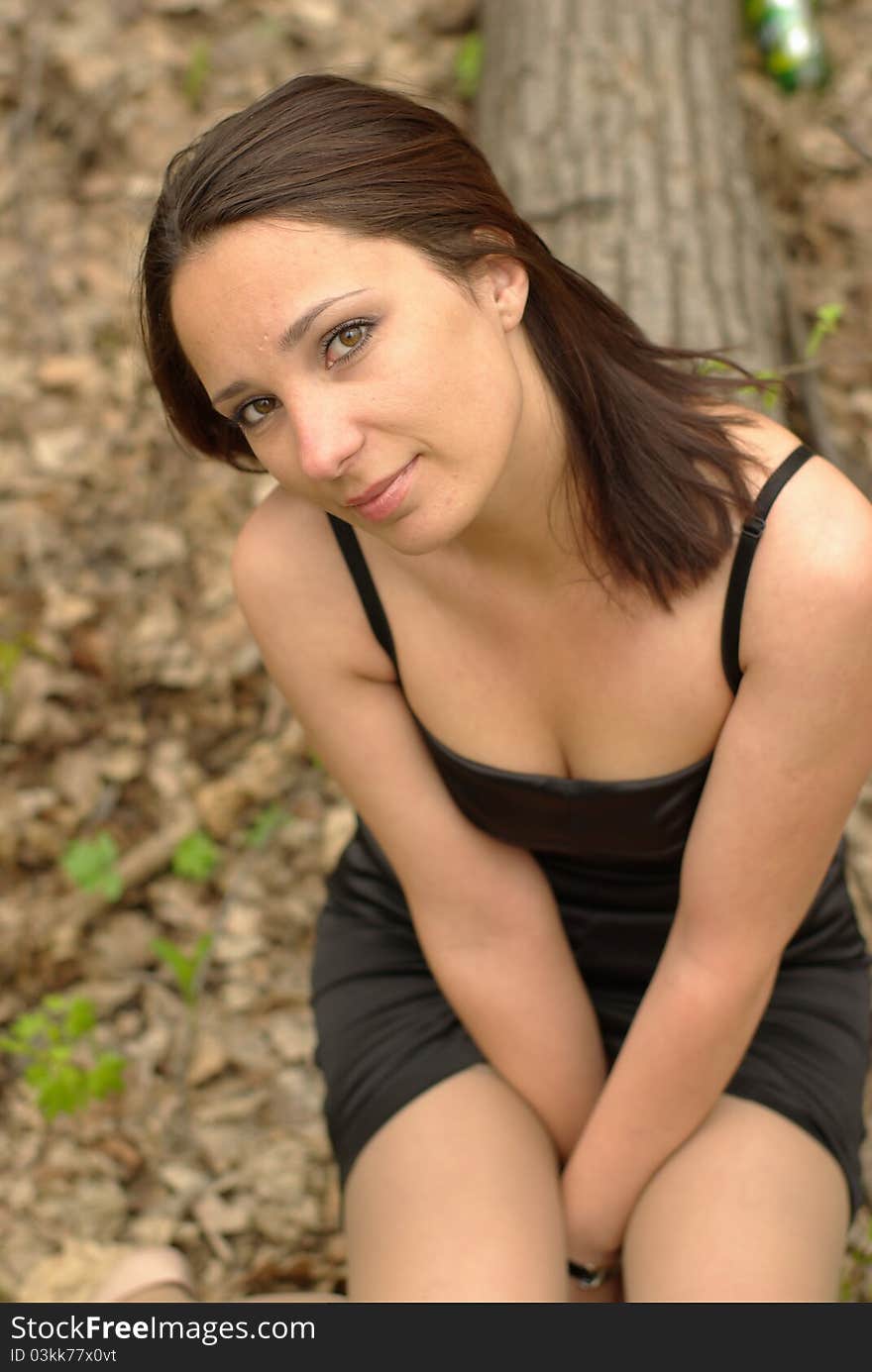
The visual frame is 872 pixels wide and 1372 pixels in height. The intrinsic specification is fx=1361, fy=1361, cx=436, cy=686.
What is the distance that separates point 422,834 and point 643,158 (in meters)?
1.98

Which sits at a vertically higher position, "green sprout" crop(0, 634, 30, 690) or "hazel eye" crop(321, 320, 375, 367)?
"hazel eye" crop(321, 320, 375, 367)

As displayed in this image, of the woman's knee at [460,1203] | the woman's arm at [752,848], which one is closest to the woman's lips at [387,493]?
the woman's arm at [752,848]

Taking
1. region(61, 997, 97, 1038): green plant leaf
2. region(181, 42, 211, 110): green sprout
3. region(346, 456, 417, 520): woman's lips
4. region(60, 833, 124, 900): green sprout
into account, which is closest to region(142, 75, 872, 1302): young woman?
region(346, 456, 417, 520): woman's lips

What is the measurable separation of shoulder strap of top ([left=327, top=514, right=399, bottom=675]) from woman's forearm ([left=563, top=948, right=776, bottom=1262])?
25.6 inches

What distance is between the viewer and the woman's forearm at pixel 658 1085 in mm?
1991

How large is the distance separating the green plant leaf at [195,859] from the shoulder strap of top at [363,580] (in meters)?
1.34

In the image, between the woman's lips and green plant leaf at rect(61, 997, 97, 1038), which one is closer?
the woman's lips

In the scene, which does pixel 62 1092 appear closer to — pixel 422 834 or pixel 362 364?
pixel 422 834

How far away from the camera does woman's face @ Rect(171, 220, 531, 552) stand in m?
1.59

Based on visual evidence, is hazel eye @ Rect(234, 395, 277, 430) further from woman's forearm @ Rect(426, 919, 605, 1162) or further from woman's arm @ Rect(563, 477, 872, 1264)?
woman's forearm @ Rect(426, 919, 605, 1162)

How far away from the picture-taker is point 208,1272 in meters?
2.66

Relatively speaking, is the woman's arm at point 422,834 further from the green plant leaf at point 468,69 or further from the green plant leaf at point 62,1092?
the green plant leaf at point 468,69

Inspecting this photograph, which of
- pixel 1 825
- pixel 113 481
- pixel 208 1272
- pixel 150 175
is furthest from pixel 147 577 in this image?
pixel 208 1272

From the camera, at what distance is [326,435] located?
1.62 m
